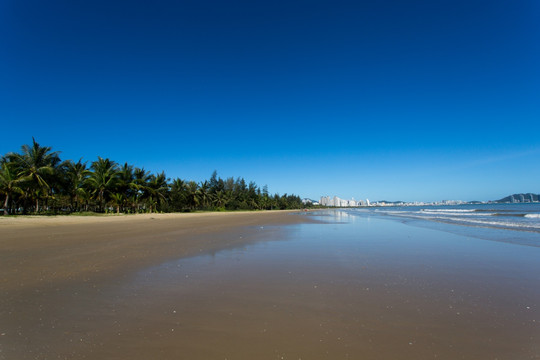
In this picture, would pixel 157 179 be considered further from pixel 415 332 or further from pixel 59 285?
pixel 415 332

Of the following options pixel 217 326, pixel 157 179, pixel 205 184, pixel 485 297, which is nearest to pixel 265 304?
pixel 217 326

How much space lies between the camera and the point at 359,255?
8.06 meters

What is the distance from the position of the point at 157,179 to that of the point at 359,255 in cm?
4686

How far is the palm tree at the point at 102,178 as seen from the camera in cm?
3819

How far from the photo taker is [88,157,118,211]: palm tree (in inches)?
1503

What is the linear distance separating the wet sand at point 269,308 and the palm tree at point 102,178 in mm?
35271

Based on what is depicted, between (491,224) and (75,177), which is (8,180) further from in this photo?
(491,224)

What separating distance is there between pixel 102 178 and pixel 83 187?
483cm

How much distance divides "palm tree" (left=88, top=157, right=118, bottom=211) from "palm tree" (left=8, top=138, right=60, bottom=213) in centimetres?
633

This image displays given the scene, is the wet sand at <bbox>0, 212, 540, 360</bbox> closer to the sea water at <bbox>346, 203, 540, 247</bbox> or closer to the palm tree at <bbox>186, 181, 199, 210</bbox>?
the sea water at <bbox>346, 203, 540, 247</bbox>

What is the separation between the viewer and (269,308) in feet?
12.9

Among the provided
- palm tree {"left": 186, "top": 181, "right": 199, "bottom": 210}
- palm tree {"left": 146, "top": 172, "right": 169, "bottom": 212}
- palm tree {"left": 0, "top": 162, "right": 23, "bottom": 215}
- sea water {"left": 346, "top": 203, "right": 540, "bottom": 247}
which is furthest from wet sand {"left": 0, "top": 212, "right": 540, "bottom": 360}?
palm tree {"left": 186, "top": 181, "right": 199, "bottom": 210}

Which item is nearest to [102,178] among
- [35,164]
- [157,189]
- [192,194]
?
[35,164]

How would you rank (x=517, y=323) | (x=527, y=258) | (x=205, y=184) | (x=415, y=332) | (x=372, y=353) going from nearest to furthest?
(x=372, y=353) < (x=415, y=332) < (x=517, y=323) < (x=527, y=258) < (x=205, y=184)
